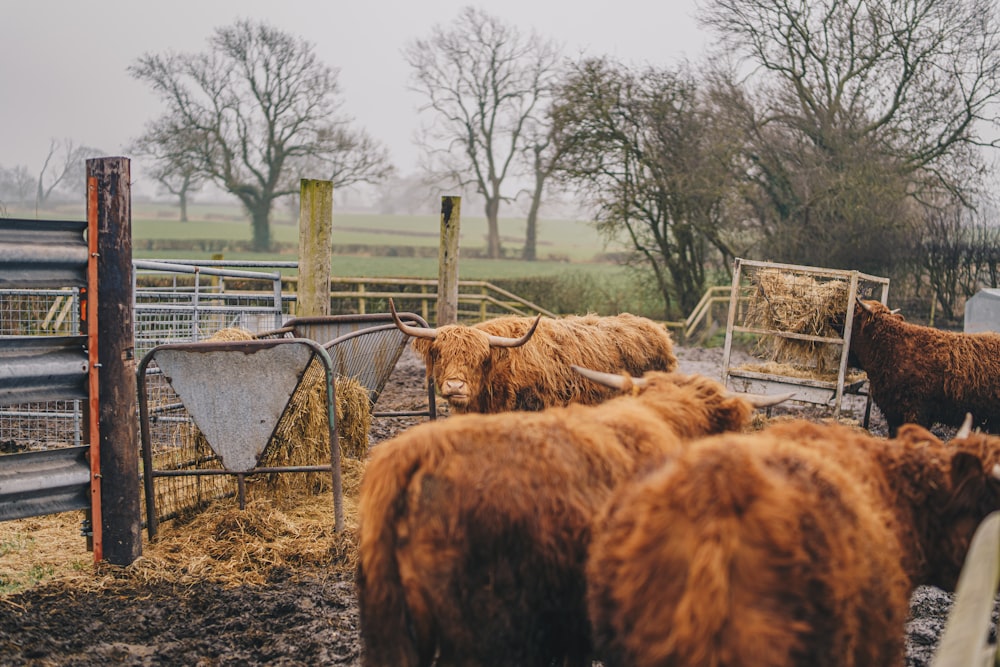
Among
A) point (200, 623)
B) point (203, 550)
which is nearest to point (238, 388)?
point (203, 550)

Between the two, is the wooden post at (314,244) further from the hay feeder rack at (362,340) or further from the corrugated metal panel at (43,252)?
the corrugated metal panel at (43,252)

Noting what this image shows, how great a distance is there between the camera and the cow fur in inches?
250

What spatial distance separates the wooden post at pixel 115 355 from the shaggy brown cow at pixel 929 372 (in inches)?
285

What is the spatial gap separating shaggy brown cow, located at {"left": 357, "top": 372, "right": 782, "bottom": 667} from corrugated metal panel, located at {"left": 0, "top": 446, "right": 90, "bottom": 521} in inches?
101

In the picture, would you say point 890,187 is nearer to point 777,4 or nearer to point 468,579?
point 777,4

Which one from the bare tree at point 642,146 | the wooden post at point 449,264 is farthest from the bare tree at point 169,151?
the wooden post at point 449,264

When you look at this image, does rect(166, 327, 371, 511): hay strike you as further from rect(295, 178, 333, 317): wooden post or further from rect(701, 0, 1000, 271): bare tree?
rect(701, 0, 1000, 271): bare tree

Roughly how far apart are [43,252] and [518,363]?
11.5 feet

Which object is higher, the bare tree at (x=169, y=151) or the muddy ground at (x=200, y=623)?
the bare tree at (x=169, y=151)

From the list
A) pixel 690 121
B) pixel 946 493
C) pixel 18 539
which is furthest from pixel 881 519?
pixel 690 121

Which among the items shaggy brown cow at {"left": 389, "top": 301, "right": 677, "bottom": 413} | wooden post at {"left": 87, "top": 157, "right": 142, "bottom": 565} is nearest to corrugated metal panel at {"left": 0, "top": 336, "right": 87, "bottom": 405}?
wooden post at {"left": 87, "top": 157, "right": 142, "bottom": 565}

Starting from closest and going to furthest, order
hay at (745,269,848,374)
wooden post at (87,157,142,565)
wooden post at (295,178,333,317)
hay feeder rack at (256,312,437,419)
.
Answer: wooden post at (87,157,142,565) < hay feeder rack at (256,312,437,419) < wooden post at (295,178,333,317) < hay at (745,269,848,374)

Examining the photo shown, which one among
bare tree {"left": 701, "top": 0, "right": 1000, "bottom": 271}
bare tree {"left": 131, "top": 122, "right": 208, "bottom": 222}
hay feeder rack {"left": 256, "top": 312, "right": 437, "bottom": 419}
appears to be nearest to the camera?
hay feeder rack {"left": 256, "top": 312, "right": 437, "bottom": 419}

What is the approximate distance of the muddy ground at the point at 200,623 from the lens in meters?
3.81
